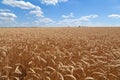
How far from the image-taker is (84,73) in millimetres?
3646

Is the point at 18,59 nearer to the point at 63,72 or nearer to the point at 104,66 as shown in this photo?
the point at 63,72

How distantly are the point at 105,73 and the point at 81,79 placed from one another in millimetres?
645

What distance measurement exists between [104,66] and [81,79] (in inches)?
38.5

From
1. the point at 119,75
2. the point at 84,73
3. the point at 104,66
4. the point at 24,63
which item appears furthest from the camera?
the point at 24,63

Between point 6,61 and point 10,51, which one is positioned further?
point 10,51

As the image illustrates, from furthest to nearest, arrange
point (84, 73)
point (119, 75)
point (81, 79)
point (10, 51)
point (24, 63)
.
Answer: point (10, 51)
point (24, 63)
point (119, 75)
point (84, 73)
point (81, 79)

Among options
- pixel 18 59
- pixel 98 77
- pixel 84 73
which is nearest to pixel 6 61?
pixel 18 59

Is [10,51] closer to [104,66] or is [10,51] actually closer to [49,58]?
[49,58]

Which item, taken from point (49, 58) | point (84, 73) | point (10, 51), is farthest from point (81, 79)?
point (10, 51)

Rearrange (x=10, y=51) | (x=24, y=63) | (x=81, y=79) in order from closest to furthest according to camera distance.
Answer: (x=81, y=79), (x=24, y=63), (x=10, y=51)

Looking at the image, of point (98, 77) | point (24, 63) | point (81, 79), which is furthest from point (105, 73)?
point (24, 63)

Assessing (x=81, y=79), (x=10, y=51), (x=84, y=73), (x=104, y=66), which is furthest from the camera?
(x=10, y=51)

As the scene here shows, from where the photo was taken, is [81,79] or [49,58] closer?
[81,79]

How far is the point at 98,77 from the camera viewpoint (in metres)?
3.65
